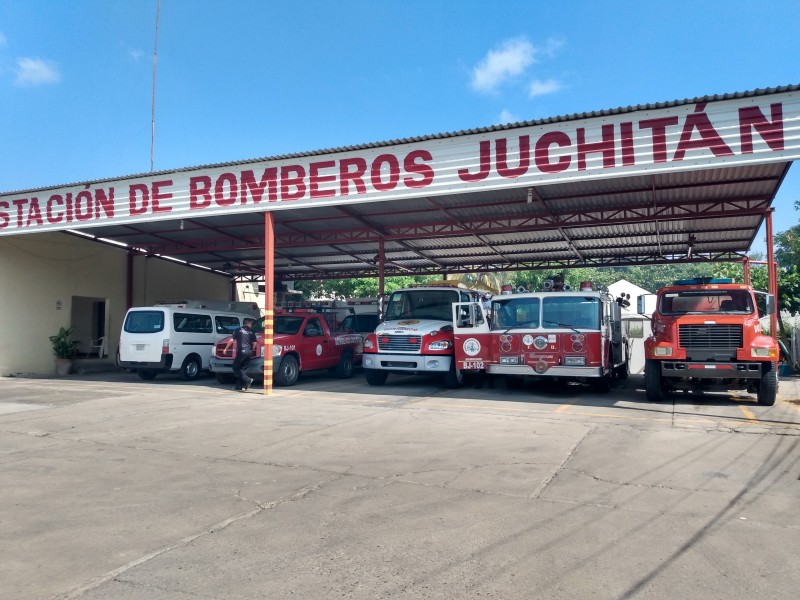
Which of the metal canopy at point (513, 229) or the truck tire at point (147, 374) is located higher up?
the metal canopy at point (513, 229)

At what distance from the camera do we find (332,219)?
58.5 feet

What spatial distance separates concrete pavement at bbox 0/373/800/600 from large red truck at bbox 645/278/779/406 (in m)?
1.14

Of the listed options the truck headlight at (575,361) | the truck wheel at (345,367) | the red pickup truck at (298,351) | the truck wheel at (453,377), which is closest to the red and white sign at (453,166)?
the red pickup truck at (298,351)

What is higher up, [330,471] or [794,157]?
[794,157]

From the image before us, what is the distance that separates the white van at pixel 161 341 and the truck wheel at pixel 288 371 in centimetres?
355

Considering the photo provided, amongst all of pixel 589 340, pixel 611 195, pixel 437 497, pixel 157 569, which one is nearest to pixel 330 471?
pixel 437 497

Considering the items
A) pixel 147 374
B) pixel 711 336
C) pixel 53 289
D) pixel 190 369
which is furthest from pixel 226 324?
pixel 711 336

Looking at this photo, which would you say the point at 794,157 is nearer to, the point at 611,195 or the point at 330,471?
the point at 611,195

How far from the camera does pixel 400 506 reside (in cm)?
506

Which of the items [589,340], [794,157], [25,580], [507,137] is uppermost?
[507,137]

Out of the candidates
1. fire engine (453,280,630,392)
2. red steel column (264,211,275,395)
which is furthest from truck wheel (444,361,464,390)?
red steel column (264,211,275,395)

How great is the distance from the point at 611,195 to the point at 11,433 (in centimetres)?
1361

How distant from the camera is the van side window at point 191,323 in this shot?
1664cm

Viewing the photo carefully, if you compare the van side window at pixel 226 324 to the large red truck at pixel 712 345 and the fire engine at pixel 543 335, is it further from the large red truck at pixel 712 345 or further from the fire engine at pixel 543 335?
the large red truck at pixel 712 345
